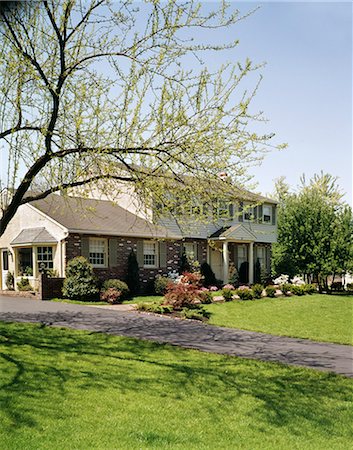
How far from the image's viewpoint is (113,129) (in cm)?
888

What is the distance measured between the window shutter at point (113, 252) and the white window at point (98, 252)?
241mm

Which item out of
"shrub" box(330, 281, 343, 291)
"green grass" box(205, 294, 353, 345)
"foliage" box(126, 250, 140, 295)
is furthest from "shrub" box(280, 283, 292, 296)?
"foliage" box(126, 250, 140, 295)

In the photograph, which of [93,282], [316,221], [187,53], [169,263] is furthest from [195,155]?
[316,221]

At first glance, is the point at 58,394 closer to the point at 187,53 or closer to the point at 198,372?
the point at 198,372

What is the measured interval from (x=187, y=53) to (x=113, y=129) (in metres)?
2.15

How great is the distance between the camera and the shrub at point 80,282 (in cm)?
1869

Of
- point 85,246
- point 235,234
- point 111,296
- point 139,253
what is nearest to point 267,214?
point 235,234

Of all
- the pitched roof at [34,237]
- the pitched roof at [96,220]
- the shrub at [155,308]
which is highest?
the pitched roof at [96,220]

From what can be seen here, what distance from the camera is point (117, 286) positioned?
19.6m

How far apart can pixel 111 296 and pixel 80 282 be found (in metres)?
1.45

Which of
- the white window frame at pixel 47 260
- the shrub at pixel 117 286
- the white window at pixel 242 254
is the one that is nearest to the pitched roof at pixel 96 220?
the white window frame at pixel 47 260

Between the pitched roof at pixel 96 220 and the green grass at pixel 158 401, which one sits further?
the pitched roof at pixel 96 220

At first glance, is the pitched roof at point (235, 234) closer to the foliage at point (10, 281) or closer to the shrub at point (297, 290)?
the shrub at point (297, 290)

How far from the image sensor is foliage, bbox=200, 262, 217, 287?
85.8ft
